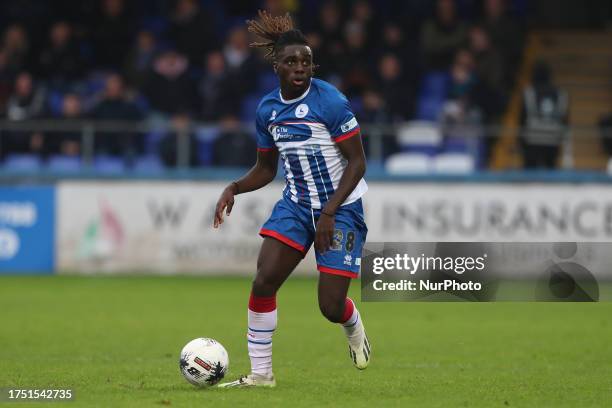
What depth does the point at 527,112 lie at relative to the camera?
1806cm

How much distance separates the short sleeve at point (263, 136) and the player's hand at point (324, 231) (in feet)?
2.51

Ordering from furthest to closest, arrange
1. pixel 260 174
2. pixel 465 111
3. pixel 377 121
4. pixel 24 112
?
pixel 465 111 < pixel 24 112 < pixel 377 121 < pixel 260 174

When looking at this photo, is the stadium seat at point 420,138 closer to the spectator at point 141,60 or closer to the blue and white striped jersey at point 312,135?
the spectator at point 141,60

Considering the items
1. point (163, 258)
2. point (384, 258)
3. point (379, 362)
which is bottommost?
point (163, 258)

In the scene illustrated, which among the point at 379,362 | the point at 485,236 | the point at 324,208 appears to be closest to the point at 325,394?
the point at 324,208

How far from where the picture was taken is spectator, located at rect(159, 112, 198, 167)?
17.6 meters

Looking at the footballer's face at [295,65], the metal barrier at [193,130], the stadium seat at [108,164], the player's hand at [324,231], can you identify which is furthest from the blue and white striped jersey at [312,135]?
the stadium seat at [108,164]

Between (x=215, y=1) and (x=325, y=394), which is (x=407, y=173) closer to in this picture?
(x=215, y=1)

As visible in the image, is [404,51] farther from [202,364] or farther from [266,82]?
[202,364]

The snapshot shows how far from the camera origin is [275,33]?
27.2 feet

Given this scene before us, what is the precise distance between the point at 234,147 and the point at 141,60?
3854 mm

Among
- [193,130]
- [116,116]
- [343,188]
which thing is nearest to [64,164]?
[116,116]

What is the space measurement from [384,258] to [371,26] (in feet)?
42.9

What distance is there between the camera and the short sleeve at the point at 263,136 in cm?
834
